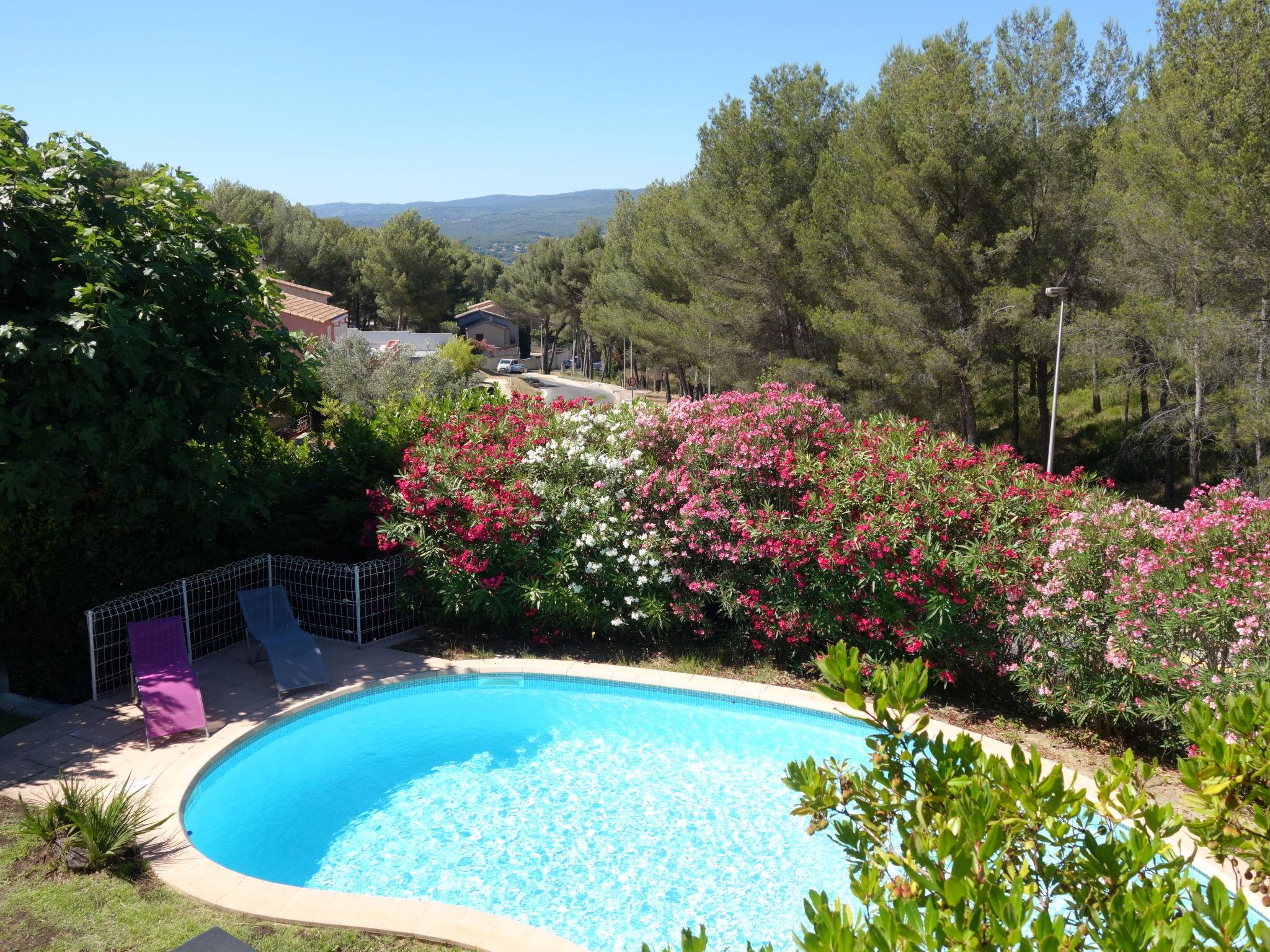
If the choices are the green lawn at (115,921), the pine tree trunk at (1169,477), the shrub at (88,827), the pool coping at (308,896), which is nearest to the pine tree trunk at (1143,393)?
the pine tree trunk at (1169,477)

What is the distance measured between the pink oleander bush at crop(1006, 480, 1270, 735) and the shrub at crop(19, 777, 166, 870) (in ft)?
26.7

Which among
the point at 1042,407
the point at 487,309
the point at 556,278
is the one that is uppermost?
the point at 556,278

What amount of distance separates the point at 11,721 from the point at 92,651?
96 cm

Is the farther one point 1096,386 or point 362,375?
point 362,375

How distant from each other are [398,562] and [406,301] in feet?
163

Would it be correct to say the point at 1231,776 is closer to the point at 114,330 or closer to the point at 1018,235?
the point at 114,330

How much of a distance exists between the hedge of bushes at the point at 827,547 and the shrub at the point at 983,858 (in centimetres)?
539

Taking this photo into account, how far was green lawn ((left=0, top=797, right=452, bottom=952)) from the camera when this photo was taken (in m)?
5.80

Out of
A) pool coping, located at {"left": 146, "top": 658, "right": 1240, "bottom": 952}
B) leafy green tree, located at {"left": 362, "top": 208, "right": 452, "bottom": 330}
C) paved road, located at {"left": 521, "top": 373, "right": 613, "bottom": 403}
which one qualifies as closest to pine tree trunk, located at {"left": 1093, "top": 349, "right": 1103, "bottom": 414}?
pool coping, located at {"left": 146, "top": 658, "right": 1240, "bottom": 952}

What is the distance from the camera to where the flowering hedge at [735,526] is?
31.8 ft

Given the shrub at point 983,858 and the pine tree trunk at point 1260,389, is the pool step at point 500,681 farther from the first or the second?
the pine tree trunk at point 1260,389

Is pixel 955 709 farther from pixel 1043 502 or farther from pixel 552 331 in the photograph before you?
pixel 552 331

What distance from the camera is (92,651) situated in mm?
9727

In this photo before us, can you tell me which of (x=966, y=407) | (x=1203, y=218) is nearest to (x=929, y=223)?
(x=966, y=407)
